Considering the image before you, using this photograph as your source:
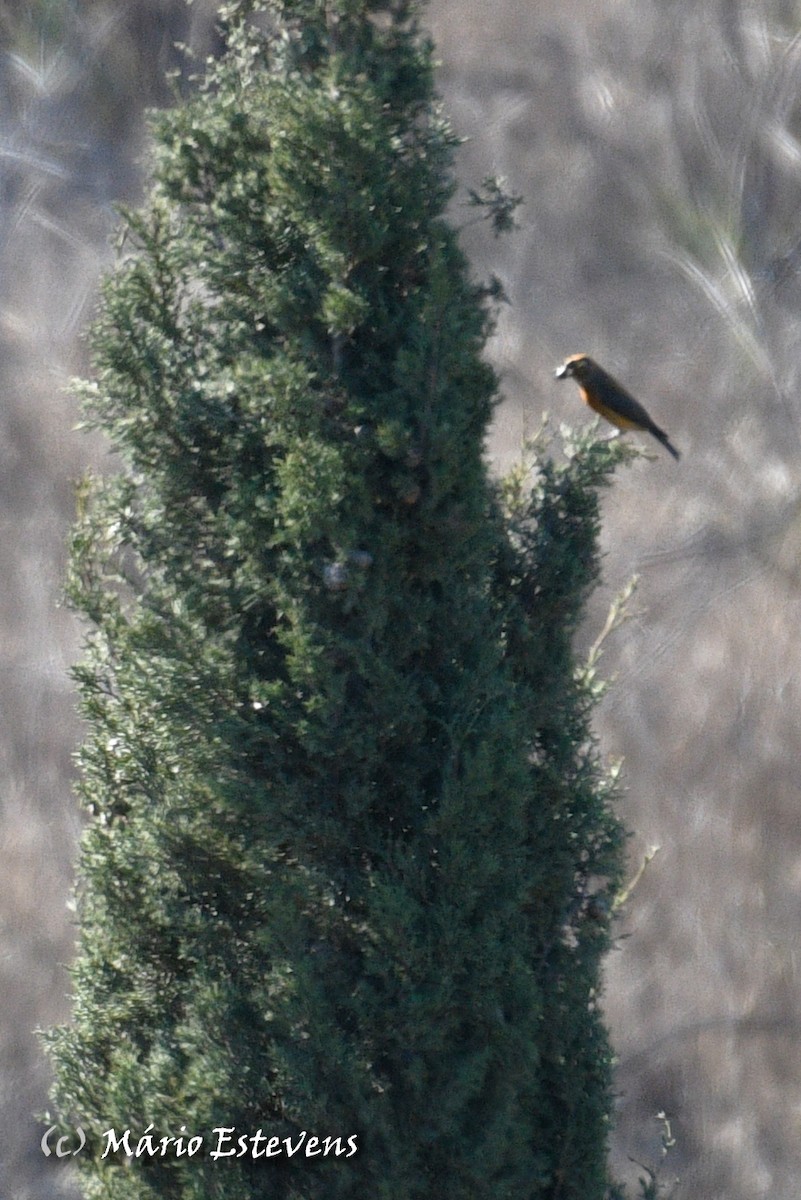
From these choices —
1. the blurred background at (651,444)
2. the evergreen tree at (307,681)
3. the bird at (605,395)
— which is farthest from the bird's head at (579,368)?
the evergreen tree at (307,681)

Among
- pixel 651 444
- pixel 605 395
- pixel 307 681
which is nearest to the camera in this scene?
pixel 307 681

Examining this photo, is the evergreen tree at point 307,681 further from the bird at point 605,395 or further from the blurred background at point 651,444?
the blurred background at point 651,444

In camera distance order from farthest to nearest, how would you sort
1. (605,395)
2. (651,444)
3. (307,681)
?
1. (651,444)
2. (605,395)
3. (307,681)

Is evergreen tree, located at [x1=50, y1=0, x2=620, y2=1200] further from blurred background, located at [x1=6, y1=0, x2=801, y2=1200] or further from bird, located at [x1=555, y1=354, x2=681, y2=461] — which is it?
blurred background, located at [x1=6, y1=0, x2=801, y2=1200]

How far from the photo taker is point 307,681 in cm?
236

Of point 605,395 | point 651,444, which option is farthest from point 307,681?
point 651,444

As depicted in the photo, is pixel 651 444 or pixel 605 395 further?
pixel 651 444

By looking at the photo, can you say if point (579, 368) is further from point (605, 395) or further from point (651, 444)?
point (651, 444)

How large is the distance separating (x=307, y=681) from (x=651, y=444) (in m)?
2.93

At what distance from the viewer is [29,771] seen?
4762 millimetres

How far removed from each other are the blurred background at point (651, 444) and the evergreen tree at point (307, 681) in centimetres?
210

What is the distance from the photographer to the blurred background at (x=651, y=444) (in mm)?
4594

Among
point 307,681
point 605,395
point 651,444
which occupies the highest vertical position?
point 651,444

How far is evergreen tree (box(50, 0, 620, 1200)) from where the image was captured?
239 cm
